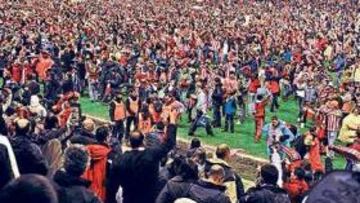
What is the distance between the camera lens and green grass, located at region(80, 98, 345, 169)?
60.5 feet

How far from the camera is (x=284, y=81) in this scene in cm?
2417

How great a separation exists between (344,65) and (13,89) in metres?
12.6

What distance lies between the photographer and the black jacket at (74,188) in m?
6.16

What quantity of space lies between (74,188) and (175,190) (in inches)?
36.8

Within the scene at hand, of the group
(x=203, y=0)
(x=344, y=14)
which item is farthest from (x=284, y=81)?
(x=203, y=0)

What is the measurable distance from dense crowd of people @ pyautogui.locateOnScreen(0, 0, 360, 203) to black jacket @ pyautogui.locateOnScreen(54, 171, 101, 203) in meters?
0.01

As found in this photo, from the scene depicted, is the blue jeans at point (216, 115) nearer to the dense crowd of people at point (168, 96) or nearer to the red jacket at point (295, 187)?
the dense crowd of people at point (168, 96)

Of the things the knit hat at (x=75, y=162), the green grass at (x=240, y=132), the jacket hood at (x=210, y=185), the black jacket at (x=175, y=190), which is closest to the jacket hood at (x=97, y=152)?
the black jacket at (x=175, y=190)

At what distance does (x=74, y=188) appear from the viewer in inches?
246

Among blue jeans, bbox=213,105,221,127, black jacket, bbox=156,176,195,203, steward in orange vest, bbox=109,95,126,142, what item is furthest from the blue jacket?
black jacket, bbox=156,176,195,203

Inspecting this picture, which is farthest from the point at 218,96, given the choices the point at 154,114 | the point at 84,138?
the point at 84,138

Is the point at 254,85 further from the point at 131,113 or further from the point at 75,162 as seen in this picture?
the point at 75,162

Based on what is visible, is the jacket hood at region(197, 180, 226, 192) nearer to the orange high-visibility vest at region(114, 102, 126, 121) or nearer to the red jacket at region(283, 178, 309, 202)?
the red jacket at region(283, 178, 309, 202)

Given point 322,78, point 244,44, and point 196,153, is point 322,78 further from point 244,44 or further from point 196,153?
point 196,153
